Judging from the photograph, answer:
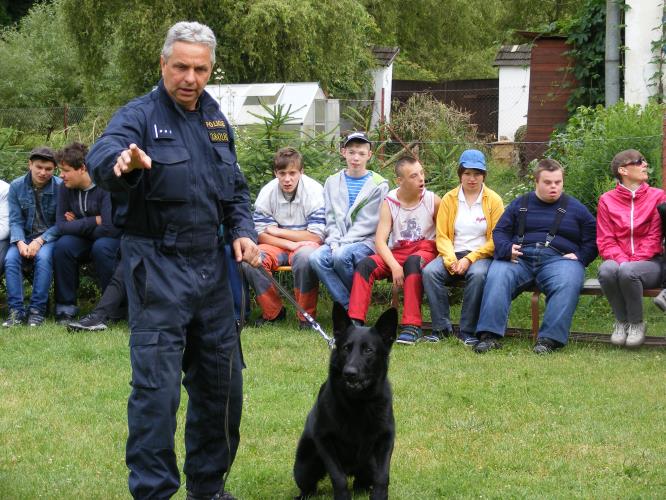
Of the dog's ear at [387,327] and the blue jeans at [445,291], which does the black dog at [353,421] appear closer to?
the dog's ear at [387,327]

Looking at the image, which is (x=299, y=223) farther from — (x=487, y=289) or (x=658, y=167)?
(x=658, y=167)

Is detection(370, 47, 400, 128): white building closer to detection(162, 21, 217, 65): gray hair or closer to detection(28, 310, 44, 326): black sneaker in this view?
detection(28, 310, 44, 326): black sneaker

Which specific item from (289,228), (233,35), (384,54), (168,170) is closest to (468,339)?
(289,228)

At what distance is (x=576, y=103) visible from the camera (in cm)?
1738

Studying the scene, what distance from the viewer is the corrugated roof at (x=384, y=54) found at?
34.0 metres

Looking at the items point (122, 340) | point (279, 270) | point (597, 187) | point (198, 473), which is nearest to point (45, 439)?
point (198, 473)

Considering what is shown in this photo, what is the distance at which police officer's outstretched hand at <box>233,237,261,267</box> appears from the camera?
436 cm

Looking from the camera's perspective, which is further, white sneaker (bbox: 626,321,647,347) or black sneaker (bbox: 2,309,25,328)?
black sneaker (bbox: 2,309,25,328)

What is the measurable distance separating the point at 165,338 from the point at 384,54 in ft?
103

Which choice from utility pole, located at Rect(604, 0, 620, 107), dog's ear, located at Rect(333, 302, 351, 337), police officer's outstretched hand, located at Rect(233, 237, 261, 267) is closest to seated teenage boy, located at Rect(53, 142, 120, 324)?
dog's ear, located at Rect(333, 302, 351, 337)

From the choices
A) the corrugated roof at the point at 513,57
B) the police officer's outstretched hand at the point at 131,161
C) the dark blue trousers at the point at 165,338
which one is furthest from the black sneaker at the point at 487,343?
the corrugated roof at the point at 513,57

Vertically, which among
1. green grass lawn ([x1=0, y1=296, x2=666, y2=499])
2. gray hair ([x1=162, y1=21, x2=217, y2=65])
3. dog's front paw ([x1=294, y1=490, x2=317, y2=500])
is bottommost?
dog's front paw ([x1=294, y1=490, x2=317, y2=500])

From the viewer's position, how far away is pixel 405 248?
8.87 meters

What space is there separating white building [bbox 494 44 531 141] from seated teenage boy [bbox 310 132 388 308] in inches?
912
